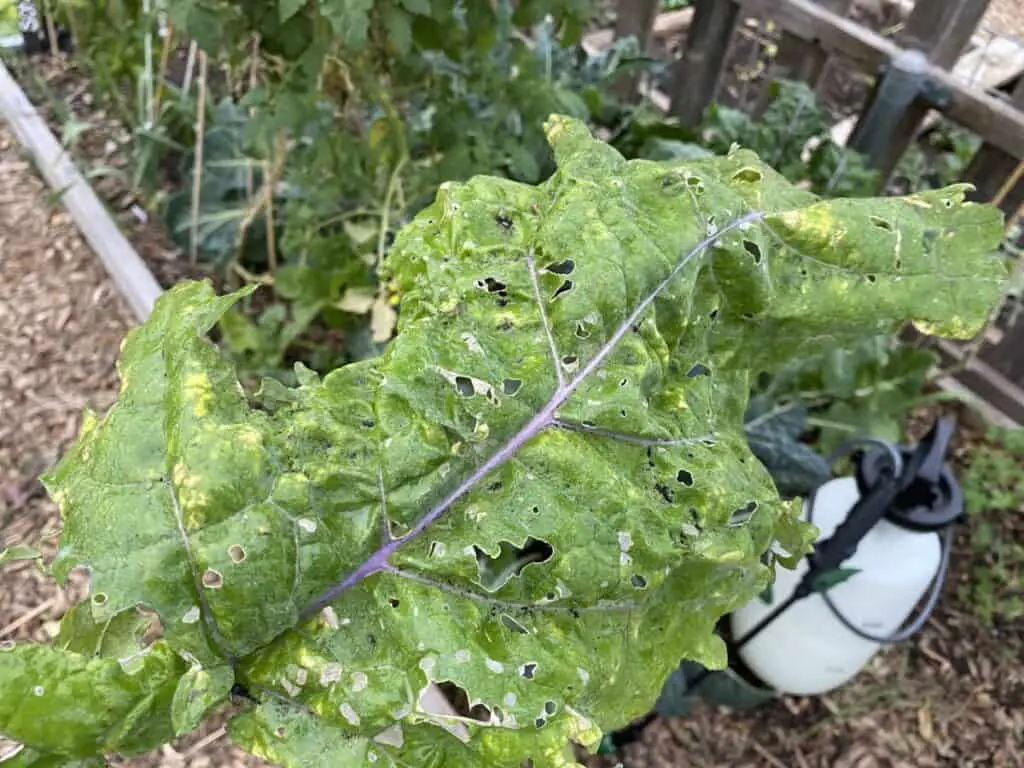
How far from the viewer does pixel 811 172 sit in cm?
261

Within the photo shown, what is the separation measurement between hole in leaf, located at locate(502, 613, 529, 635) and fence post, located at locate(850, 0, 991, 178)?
7.73ft

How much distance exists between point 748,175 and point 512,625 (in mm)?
703

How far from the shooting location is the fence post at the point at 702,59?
316 centimetres

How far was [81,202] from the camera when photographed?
3271 mm

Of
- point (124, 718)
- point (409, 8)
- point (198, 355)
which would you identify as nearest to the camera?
point (124, 718)

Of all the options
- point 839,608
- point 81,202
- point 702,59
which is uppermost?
point 702,59

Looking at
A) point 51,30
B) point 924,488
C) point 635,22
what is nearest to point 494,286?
point 924,488

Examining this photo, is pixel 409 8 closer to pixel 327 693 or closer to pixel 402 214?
pixel 402 214

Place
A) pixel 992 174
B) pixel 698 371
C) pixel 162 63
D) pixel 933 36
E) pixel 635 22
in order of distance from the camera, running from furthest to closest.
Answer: pixel 635 22
pixel 162 63
pixel 992 174
pixel 933 36
pixel 698 371

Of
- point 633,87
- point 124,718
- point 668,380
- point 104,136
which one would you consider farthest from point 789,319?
point 104,136

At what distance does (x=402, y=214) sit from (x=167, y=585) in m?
1.75

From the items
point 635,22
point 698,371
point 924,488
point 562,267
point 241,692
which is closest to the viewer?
point 241,692

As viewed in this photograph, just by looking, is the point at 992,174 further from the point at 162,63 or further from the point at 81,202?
the point at 81,202

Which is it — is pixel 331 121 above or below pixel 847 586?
above
